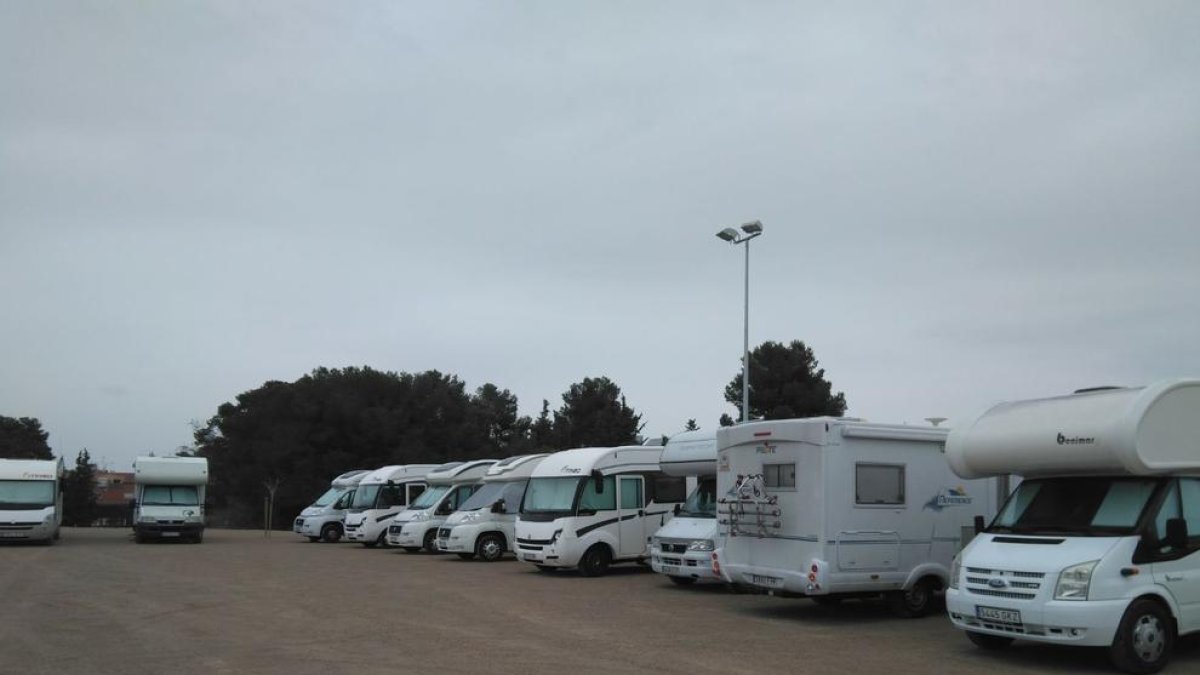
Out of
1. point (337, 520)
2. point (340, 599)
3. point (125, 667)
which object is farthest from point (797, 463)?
point (337, 520)

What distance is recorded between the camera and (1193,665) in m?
10.3

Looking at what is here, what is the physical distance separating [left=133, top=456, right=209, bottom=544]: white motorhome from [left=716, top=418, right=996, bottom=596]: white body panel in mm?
20803

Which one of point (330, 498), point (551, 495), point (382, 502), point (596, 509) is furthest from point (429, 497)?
point (596, 509)

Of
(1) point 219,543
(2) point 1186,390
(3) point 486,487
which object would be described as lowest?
(1) point 219,543

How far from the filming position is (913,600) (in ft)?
46.1

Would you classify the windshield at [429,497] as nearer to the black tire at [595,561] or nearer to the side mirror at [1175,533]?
the black tire at [595,561]

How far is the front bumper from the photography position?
9484mm

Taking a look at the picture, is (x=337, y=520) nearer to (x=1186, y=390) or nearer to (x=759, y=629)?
(x=759, y=629)

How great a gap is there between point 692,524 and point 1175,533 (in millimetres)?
8453

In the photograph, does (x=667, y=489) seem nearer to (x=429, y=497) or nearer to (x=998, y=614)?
(x=429, y=497)

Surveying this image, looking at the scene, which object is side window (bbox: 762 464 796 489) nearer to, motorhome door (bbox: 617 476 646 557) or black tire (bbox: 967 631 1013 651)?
black tire (bbox: 967 631 1013 651)

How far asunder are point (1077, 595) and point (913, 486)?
4.51 metres

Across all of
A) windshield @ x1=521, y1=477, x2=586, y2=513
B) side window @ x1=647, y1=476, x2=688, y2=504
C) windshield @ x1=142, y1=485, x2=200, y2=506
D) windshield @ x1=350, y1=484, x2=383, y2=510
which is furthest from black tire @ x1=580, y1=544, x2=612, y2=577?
windshield @ x1=142, y1=485, x2=200, y2=506

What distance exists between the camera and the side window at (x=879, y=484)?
44.6ft
